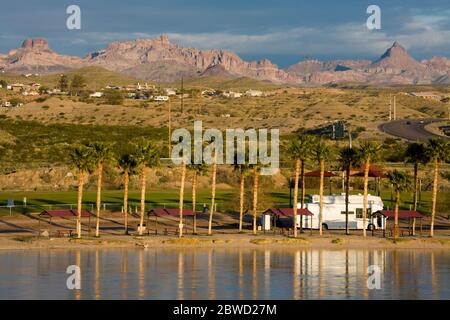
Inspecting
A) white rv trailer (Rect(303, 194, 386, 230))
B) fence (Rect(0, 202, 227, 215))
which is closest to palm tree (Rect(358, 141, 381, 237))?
white rv trailer (Rect(303, 194, 386, 230))

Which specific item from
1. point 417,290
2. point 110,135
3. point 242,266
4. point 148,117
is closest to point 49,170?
point 110,135

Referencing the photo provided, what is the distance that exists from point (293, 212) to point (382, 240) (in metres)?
7.69

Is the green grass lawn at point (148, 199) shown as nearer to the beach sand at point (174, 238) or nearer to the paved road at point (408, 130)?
the beach sand at point (174, 238)

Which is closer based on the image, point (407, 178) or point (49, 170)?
point (407, 178)

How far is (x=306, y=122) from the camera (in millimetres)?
198000

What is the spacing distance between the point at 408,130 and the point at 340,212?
98.8m

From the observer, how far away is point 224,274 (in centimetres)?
5734

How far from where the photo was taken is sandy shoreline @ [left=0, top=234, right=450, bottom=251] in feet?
232

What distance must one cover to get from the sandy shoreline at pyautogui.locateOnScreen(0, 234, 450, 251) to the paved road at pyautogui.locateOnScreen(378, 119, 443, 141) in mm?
84476

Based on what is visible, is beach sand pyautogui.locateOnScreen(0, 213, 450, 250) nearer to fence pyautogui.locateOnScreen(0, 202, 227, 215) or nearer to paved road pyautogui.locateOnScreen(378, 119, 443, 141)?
fence pyautogui.locateOnScreen(0, 202, 227, 215)

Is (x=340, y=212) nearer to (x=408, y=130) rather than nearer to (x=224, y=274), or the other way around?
(x=224, y=274)

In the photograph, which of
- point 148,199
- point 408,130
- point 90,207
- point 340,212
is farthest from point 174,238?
point 408,130
